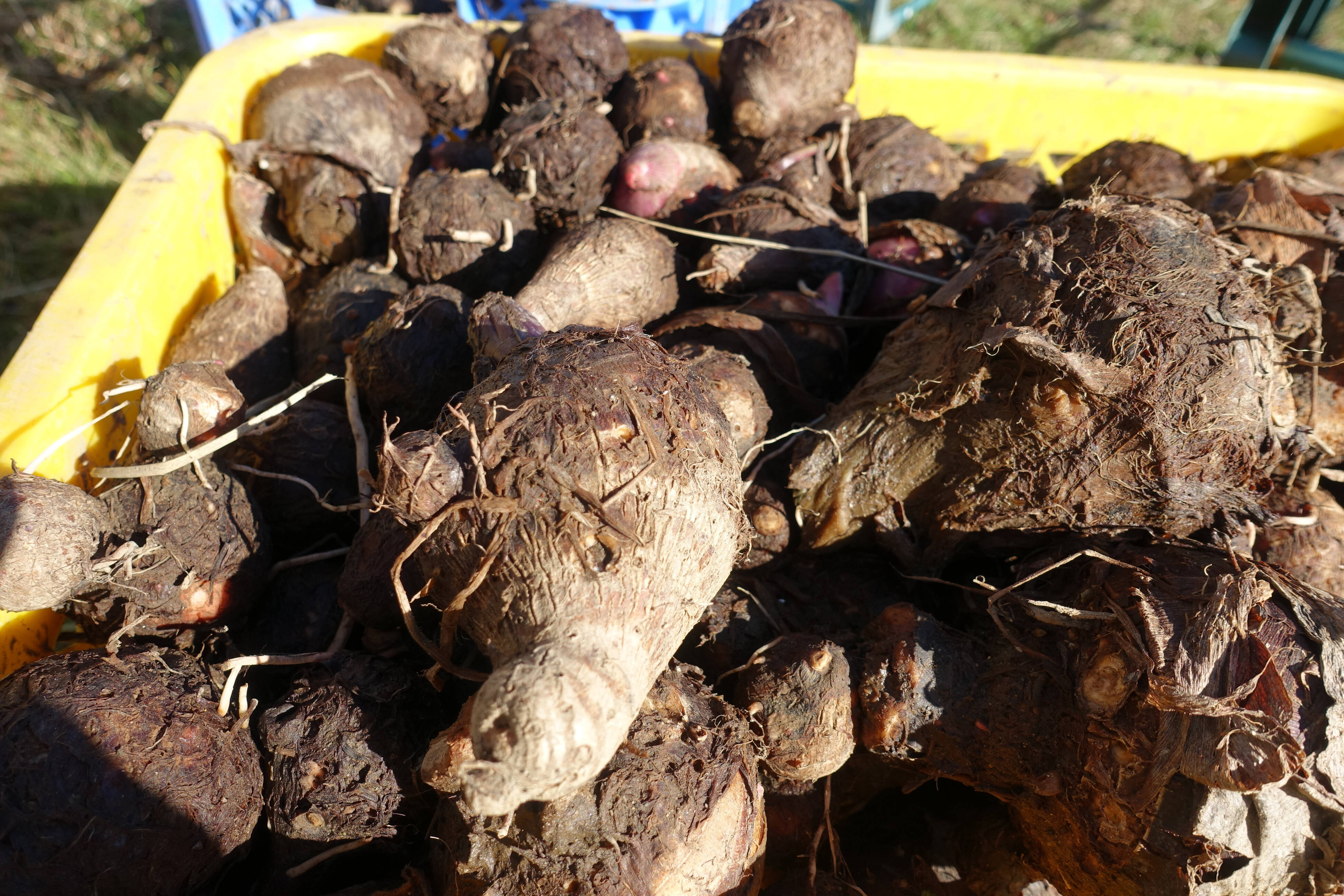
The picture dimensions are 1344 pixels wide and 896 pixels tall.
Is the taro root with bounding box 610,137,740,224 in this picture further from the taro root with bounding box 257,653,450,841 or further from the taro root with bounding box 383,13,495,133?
the taro root with bounding box 257,653,450,841

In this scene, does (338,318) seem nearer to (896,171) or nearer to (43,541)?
(43,541)

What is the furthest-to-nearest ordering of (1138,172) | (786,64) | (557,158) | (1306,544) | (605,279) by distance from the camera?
1. (786,64)
2. (1138,172)
3. (557,158)
4. (605,279)
5. (1306,544)

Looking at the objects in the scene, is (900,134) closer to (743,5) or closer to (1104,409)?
(1104,409)

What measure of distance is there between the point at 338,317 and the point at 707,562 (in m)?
1.78

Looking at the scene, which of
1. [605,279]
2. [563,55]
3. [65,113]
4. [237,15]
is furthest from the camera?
[65,113]

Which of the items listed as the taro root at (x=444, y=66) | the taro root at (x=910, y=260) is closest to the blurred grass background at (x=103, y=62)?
the taro root at (x=444, y=66)

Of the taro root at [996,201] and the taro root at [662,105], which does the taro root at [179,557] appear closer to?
the taro root at [662,105]

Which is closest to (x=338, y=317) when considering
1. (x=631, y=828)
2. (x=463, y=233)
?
(x=463, y=233)

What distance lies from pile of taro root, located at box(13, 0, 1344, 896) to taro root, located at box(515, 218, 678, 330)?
0.04ft

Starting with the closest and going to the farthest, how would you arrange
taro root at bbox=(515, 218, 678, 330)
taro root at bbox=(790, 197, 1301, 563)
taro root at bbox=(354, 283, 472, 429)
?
taro root at bbox=(790, 197, 1301, 563)
taro root at bbox=(354, 283, 472, 429)
taro root at bbox=(515, 218, 678, 330)

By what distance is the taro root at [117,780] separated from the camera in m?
1.79

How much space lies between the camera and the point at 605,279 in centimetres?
284

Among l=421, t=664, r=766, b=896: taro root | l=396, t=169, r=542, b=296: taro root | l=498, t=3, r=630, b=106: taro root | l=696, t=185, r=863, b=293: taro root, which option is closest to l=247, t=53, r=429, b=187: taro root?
l=396, t=169, r=542, b=296: taro root

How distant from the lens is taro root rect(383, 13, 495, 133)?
3.60 m
